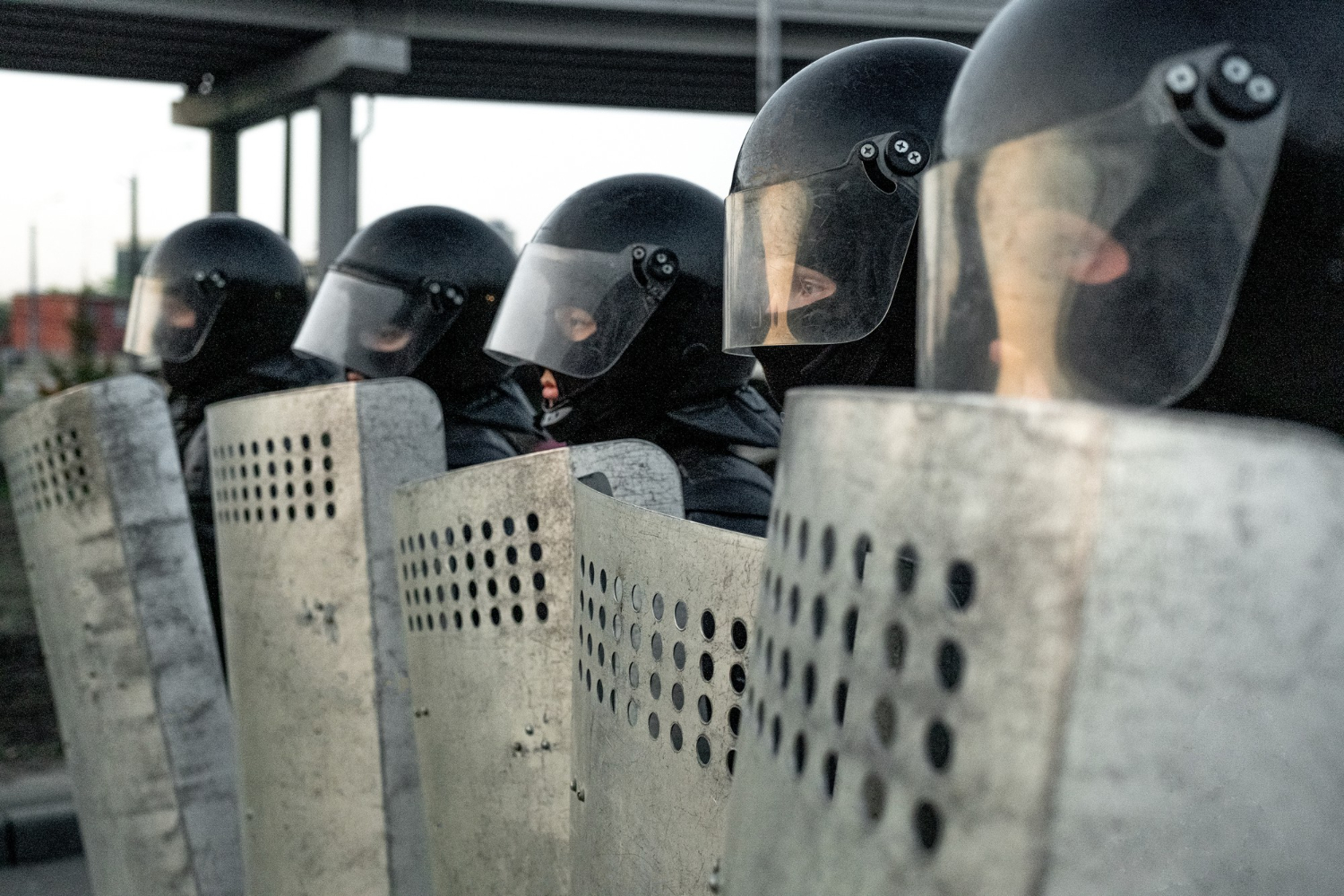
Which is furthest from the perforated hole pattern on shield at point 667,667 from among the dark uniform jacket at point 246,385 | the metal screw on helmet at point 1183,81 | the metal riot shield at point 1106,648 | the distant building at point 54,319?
the distant building at point 54,319

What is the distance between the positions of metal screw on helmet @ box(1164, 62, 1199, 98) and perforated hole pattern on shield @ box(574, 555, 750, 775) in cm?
66

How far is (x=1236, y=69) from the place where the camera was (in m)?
1.45

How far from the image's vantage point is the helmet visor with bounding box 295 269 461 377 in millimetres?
3859

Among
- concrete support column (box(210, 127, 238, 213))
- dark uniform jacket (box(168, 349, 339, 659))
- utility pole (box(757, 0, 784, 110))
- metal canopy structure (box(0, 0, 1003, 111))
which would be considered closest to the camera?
dark uniform jacket (box(168, 349, 339, 659))

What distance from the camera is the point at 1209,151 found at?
1.42 m

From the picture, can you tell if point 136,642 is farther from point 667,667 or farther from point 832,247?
point 667,667

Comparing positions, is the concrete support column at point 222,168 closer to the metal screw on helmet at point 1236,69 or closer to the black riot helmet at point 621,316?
the black riot helmet at point 621,316

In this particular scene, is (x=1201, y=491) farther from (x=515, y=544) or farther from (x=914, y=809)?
(x=515, y=544)

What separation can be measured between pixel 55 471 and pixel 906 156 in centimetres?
207

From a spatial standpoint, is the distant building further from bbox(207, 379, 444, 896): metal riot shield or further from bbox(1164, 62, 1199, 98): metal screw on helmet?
bbox(1164, 62, 1199, 98): metal screw on helmet

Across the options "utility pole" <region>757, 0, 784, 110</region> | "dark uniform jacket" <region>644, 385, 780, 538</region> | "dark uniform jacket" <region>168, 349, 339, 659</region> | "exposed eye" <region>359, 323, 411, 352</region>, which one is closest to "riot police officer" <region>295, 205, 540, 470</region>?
"exposed eye" <region>359, 323, 411, 352</region>

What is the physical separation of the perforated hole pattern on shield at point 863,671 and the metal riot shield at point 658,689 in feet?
1.37

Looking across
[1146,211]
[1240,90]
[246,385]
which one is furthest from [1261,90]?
[246,385]

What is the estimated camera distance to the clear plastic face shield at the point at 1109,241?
1.33 meters
